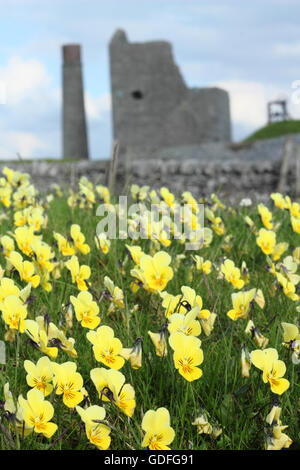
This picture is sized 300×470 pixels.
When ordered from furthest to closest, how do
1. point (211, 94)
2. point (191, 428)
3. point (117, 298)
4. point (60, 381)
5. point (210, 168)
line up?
point (211, 94), point (210, 168), point (117, 298), point (191, 428), point (60, 381)

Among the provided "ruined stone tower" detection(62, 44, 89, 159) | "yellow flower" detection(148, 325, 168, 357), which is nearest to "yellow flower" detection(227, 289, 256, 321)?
"yellow flower" detection(148, 325, 168, 357)

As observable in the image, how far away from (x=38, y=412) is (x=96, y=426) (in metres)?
0.14

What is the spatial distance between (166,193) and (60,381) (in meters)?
1.76

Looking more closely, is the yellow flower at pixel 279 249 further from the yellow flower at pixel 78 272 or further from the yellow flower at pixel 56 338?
the yellow flower at pixel 56 338

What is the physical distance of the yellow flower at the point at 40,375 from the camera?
49.9 inches

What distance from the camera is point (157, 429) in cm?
117

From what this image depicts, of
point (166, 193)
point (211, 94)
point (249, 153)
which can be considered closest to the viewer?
point (166, 193)

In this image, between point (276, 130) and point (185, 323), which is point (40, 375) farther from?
point (276, 130)

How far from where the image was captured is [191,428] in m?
1.41

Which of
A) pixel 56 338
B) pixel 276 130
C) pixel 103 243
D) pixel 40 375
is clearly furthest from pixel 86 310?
pixel 276 130

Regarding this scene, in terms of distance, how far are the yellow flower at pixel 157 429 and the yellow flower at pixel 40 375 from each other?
0.92ft

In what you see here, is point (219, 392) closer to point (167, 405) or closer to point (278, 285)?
point (167, 405)

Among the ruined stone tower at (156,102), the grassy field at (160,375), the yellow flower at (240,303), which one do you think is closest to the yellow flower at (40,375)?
the grassy field at (160,375)
